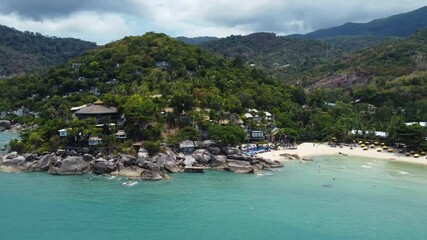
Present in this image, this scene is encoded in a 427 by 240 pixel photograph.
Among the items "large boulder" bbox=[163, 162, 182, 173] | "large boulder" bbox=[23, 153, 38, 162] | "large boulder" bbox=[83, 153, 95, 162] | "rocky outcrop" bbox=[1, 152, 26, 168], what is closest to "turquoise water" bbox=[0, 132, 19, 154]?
"rocky outcrop" bbox=[1, 152, 26, 168]

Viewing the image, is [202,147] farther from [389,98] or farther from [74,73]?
[389,98]

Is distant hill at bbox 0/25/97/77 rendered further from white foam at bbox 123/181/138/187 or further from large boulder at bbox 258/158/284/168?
white foam at bbox 123/181/138/187

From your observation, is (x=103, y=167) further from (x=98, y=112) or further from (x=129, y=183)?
(x=98, y=112)

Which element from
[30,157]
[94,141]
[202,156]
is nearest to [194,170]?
[202,156]

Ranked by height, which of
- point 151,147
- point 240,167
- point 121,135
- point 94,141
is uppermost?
point 121,135

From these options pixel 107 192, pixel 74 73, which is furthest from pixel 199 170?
pixel 74 73

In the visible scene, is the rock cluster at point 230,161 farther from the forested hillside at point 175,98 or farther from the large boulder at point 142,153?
the large boulder at point 142,153

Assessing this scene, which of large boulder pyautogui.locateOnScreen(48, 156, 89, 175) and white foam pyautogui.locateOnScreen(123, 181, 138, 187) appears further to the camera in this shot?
large boulder pyautogui.locateOnScreen(48, 156, 89, 175)
